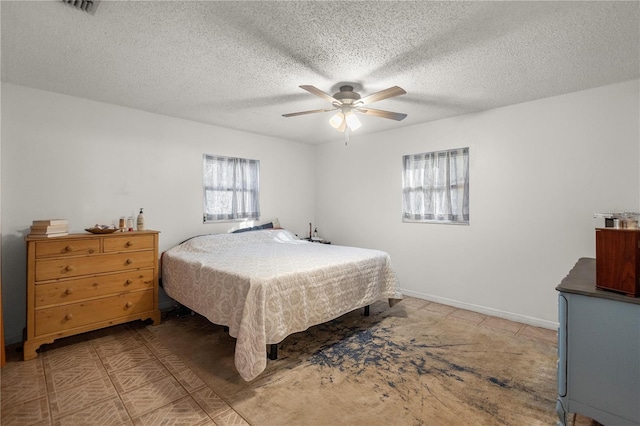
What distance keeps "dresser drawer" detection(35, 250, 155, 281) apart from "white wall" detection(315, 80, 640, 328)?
3183 millimetres

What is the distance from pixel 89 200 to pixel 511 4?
4.04 meters

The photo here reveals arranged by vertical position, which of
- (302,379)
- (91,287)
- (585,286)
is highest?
(585,286)

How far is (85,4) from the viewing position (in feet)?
5.52

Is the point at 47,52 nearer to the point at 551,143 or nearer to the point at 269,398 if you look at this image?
the point at 269,398

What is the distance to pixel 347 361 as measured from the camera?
2.48m

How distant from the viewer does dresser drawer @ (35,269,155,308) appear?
2.54 metres

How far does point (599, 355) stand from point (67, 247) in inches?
151

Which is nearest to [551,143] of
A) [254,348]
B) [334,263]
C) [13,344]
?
[334,263]

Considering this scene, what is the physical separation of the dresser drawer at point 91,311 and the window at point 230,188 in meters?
1.38

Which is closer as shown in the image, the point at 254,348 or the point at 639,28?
the point at 639,28

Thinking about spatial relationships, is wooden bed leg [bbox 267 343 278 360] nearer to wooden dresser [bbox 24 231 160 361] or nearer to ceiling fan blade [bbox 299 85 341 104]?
wooden dresser [bbox 24 231 160 361]

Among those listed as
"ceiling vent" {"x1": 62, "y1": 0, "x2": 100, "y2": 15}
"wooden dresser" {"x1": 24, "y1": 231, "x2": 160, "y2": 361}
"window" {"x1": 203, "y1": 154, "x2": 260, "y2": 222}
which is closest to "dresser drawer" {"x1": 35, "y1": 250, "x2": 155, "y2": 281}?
"wooden dresser" {"x1": 24, "y1": 231, "x2": 160, "y2": 361}

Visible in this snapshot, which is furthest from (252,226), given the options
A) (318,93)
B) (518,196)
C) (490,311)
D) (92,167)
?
→ (518,196)

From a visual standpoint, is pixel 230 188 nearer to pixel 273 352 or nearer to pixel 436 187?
pixel 273 352
